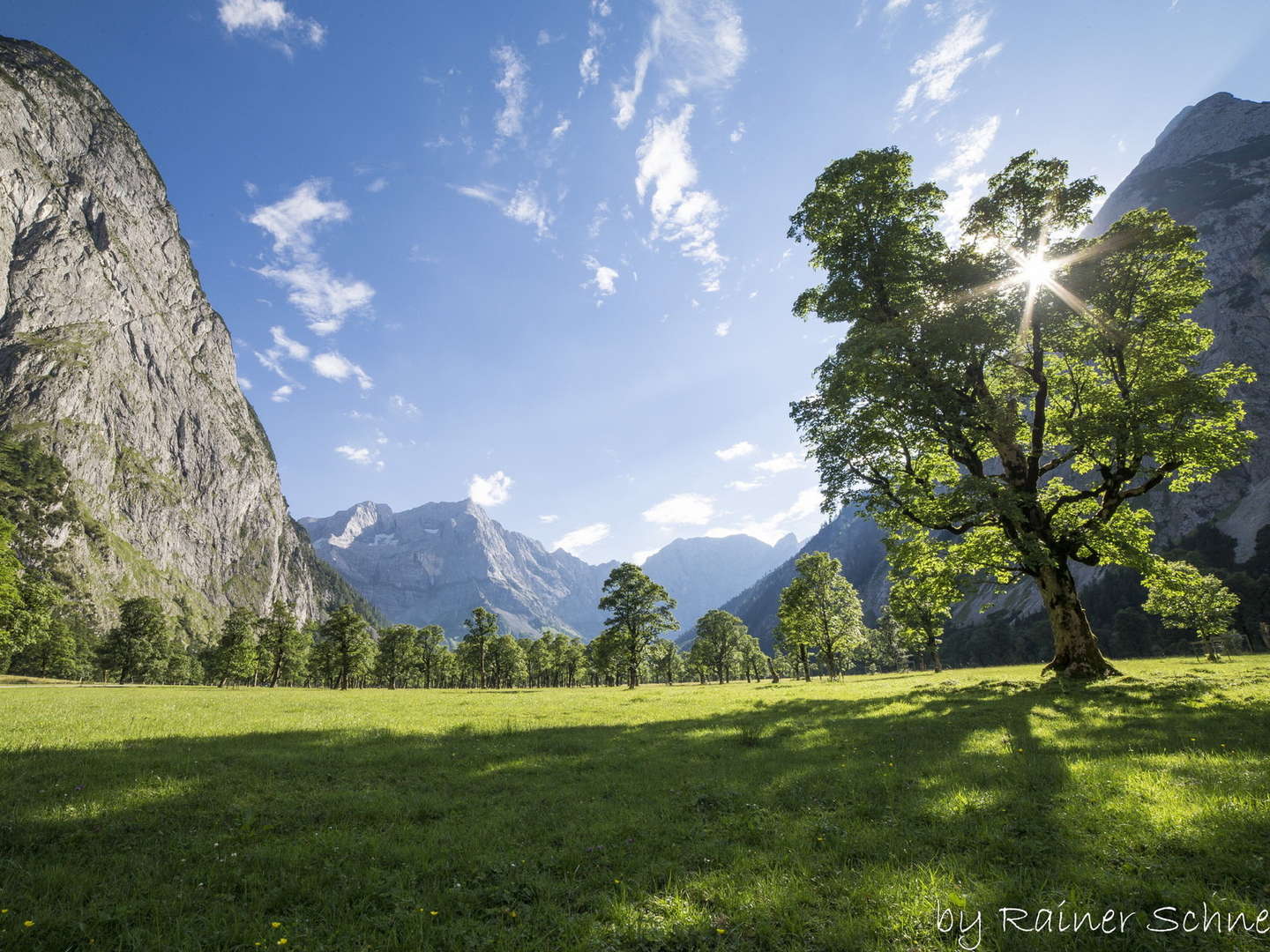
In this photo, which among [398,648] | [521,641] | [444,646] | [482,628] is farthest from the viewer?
[521,641]

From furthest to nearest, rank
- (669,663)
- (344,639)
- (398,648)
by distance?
(669,663), (398,648), (344,639)

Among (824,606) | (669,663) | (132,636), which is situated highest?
(132,636)

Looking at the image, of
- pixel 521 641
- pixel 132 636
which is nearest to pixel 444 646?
pixel 521 641

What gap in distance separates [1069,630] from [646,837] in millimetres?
24804

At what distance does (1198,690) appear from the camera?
59.1 ft

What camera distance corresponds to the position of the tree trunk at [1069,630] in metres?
23.0

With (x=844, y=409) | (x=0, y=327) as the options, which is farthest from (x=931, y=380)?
(x=0, y=327)

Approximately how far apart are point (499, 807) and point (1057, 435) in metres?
28.5

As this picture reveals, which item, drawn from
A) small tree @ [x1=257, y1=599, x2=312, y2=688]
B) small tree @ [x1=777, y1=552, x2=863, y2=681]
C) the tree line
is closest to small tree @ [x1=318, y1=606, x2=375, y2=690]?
the tree line

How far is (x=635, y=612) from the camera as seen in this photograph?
65875 mm

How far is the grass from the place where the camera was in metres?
5.48

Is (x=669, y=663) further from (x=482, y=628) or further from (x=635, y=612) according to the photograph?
(x=635, y=612)

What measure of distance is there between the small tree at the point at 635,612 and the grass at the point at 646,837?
5042 centimetres

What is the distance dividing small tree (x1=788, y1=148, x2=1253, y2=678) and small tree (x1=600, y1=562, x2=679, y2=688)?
139 feet
